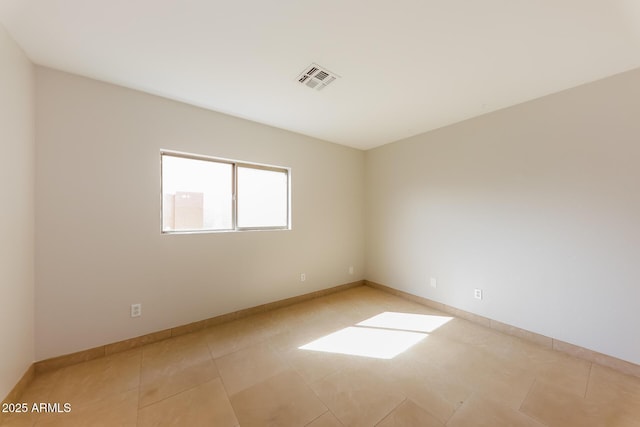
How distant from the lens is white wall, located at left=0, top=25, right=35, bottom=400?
1426 mm

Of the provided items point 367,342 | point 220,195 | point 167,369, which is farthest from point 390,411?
point 220,195

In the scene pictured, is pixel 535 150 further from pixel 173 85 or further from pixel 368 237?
pixel 173 85

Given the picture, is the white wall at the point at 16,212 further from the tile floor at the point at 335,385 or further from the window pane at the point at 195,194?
the window pane at the point at 195,194

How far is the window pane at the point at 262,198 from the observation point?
2922mm

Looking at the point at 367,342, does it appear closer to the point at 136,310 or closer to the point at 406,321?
the point at 406,321

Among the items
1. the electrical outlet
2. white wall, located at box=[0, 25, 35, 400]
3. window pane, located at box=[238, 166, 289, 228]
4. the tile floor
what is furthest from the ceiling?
the tile floor

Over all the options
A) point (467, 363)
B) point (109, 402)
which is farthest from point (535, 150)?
point (109, 402)

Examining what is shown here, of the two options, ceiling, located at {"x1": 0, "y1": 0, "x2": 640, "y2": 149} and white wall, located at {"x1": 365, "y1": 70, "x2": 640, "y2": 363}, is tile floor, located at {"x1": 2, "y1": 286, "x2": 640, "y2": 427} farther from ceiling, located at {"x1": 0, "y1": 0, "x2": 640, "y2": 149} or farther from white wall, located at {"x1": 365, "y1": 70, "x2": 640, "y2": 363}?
ceiling, located at {"x1": 0, "y1": 0, "x2": 640, "y2": 149}

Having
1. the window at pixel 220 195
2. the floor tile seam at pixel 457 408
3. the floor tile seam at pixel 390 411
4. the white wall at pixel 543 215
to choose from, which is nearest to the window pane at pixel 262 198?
the window at pixel 220 195

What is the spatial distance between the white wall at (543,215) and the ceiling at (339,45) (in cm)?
35

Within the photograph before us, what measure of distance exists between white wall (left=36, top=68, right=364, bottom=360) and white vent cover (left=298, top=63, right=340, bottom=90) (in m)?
1.13

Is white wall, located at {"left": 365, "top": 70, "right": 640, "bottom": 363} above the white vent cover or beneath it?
beneath

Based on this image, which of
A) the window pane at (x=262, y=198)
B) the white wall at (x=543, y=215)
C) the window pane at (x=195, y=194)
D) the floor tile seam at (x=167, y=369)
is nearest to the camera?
the floor tile seam at (x=167, y=369)

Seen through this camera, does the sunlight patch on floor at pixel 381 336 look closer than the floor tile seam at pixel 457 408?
No
